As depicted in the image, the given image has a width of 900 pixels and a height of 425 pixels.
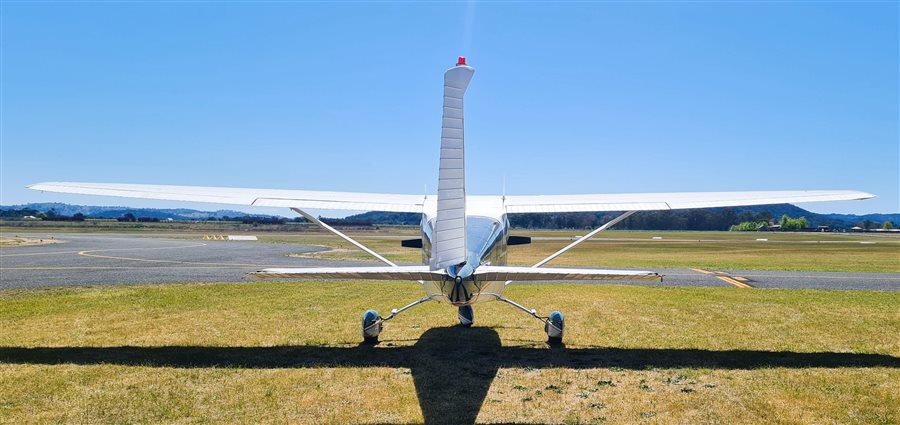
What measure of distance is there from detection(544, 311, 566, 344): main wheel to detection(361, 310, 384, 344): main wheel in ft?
9.59

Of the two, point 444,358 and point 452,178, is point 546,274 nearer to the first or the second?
point 452,178

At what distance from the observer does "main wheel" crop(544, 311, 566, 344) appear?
971 centimetres

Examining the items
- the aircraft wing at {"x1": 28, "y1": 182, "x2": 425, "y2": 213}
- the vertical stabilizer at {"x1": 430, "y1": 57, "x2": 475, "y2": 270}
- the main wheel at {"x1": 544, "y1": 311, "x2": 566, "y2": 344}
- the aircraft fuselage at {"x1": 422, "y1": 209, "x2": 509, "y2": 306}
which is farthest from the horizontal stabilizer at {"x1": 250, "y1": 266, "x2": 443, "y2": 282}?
the main wheel at {"x1": 544, "y1": 311, "x2": 566, "y2": 344}

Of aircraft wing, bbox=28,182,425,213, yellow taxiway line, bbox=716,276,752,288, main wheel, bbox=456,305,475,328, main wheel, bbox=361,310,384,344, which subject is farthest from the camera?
yellow taxiway line, bbox=716,276,752,288

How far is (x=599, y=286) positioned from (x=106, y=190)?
13939 mm

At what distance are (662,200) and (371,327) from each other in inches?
227

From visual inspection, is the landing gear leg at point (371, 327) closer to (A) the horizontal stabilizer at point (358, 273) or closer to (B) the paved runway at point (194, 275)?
(A) the horizontal stabilizer at point (358, 273)

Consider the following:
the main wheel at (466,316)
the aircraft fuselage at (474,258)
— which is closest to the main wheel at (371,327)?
the aircraft fuselage at (474,258)

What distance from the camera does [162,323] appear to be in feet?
37.5

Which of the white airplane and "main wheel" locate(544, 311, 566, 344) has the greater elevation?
the white airplane

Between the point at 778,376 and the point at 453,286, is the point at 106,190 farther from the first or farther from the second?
the point at 778,376

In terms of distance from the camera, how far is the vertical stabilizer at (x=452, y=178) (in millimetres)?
5812

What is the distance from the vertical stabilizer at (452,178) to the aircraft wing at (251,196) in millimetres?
4715

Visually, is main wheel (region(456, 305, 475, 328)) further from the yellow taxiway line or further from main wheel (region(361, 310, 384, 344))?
the yellow taxiway line
